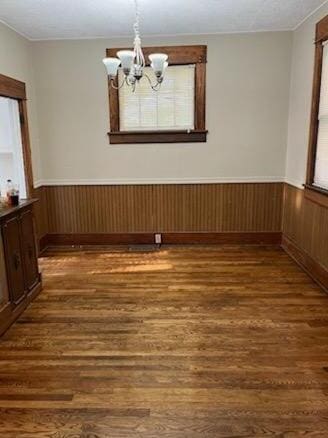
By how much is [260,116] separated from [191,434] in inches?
153

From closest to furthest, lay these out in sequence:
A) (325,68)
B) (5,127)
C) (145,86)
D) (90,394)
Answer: (90,394)
(325,68)
(5,127)
(145,86)

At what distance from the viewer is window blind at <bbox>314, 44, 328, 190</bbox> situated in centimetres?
365

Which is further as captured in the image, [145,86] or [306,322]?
A: [145,86]

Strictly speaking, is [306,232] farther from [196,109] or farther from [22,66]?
[22,66]

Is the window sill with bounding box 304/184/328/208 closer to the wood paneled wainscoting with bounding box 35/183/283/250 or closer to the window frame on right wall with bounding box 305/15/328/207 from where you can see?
the window frame on right wall with bounding box 305/15/328/207

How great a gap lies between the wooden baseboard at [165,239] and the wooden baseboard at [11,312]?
1.75 metres

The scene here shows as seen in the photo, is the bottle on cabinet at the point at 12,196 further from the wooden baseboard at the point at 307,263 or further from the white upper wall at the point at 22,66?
the wooden baseboard at the point at 307,263

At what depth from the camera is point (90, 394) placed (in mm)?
2195

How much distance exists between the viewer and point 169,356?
2.56 metres

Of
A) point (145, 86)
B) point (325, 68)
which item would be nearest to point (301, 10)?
point (325, 68)

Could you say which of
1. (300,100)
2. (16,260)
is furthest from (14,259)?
(300,100)

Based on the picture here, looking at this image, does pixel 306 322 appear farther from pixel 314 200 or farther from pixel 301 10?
pixel 301 10

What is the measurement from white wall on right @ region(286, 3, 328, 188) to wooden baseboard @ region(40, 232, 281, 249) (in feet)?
2.90

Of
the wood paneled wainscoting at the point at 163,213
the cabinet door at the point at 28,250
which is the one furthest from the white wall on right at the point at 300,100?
the cabinet door at the point at 28,250
